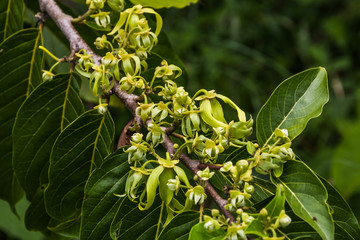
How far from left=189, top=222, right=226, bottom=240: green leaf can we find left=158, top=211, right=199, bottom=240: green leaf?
0.24ft

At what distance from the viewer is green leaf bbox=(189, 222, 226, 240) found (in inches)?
23.5

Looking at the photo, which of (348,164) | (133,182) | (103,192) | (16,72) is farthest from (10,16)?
(348,164)

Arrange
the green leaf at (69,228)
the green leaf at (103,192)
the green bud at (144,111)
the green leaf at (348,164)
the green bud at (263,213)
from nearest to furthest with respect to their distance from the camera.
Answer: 1. the green bud at (263,213)
2. the green bud at (144,111)
3. the green leaf at (103,192)
4. the green leaf at (69,228)
5. the green leaf at (348,164)

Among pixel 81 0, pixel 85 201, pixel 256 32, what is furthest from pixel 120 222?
pixel 256 32

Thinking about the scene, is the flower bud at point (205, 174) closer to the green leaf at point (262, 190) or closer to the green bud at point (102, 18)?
the green leaf at point (262, 190)

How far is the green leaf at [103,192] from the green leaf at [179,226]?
0.17 meters

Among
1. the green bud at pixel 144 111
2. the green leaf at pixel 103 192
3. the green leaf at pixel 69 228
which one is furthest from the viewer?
the green leaf at pixel 69 228

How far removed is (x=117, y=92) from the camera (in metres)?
0.81

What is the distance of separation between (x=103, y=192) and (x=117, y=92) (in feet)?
0.57

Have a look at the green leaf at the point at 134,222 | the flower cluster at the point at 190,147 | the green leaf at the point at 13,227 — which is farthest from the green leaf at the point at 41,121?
the green leaf at the point at 13,227

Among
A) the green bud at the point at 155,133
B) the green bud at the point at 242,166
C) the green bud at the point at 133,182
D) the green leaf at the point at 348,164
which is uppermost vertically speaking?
the green bud at the point at 155,133

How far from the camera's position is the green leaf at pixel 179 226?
0.67 meters

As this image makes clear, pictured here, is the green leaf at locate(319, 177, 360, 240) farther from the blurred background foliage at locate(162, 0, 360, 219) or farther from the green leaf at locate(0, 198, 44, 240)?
the blurred background foliage at locate(162, 0, 360, 219)

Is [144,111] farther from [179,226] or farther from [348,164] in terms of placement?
[348,164]
